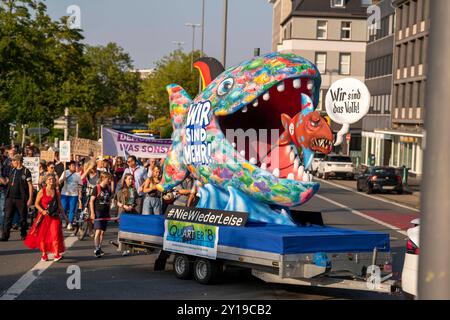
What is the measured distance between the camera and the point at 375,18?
74438 mm

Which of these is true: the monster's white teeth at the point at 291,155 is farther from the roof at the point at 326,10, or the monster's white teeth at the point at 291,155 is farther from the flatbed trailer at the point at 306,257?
the roof at the point at 326,10

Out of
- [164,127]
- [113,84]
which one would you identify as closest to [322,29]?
[113,84]

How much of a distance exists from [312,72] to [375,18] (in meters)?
62.9

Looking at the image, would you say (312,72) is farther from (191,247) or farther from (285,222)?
(191,247)

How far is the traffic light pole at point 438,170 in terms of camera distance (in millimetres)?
3639

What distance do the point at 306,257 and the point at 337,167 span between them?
158 feet

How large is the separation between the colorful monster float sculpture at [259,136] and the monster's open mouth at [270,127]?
0.05ft

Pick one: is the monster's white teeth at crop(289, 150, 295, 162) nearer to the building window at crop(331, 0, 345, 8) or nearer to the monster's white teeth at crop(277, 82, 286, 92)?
the monster's white teeth at crop(277, 82, 286, 92)

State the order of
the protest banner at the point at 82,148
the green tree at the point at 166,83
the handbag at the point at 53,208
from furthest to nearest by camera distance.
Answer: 1. the green tree at the point at 166,83
2. the protest banner at the point at 82,148
3. the handbag at the point at 53,208

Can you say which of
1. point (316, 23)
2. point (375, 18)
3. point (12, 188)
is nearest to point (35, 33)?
point (12, 188)

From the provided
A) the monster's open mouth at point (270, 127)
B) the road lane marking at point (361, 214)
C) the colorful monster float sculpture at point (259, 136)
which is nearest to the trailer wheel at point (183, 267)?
the colorful monster float sculpture at point (259, 136)

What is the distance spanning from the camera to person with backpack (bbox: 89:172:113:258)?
54.0ft

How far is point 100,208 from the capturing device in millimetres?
16719

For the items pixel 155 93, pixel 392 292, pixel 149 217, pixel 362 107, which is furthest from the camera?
pixel 155 93
